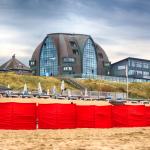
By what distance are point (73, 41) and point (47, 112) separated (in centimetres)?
11752

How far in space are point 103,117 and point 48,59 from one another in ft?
377

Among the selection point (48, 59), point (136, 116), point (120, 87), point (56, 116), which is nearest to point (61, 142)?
point (56, 116)

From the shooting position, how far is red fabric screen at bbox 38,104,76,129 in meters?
31.4

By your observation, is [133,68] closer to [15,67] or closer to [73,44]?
[73,44]

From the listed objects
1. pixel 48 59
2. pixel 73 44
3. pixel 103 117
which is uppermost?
pixel 73 44

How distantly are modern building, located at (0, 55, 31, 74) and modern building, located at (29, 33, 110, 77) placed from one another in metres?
7.59

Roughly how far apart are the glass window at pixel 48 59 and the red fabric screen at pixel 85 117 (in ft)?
363

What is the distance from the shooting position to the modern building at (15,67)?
134m

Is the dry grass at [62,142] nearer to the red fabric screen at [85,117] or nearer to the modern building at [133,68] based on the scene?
the red fabric screen at [85,117]

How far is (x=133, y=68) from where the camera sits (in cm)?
14750

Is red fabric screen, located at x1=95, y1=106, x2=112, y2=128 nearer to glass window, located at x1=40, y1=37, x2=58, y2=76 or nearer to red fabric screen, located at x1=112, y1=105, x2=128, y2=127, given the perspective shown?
red fabric screen, located at x1=112, y1=105, x2=128, y2=127

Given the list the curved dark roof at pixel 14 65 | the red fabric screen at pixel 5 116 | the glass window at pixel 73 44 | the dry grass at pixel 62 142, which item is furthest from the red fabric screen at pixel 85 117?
the glass window at pixel 73 44

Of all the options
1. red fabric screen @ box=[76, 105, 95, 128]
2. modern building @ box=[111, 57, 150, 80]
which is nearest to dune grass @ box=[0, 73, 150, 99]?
modern building @ box=[111, 57, 150, 80]

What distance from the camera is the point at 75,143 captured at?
2295 centimetres
